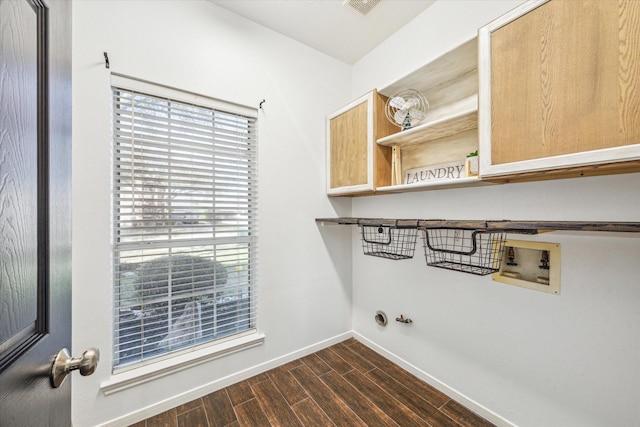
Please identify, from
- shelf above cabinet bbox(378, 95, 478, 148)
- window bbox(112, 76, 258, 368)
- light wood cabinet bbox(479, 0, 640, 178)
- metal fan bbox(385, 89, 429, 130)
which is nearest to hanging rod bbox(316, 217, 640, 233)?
light wood cabinet bbox(479, 0, 640, 178)

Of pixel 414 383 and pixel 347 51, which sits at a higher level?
pixel 347 51

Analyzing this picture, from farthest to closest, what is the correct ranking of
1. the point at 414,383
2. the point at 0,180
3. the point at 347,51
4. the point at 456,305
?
the point at 347,51 < the point at 414,383 < the point at 456,305 < the point at 0,180

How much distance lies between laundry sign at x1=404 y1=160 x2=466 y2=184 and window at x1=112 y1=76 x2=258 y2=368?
3.92 feet

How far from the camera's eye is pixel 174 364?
5.31 ft

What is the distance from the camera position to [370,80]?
2324 mm

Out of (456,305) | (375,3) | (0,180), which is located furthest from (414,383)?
(375,3)

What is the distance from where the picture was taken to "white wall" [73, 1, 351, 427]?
4.60ft

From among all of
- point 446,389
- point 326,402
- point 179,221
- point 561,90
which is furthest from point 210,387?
point 561,90

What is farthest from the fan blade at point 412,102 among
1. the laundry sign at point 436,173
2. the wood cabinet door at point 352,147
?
the laundry sign at point 436,173

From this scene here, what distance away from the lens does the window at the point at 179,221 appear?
1519 mm

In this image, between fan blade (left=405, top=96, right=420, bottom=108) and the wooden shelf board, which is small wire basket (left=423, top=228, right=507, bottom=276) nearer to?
the wooden shelf board

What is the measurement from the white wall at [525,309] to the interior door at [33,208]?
1.70m

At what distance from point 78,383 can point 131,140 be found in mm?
1385

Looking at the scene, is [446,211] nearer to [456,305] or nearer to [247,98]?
[456,305]
